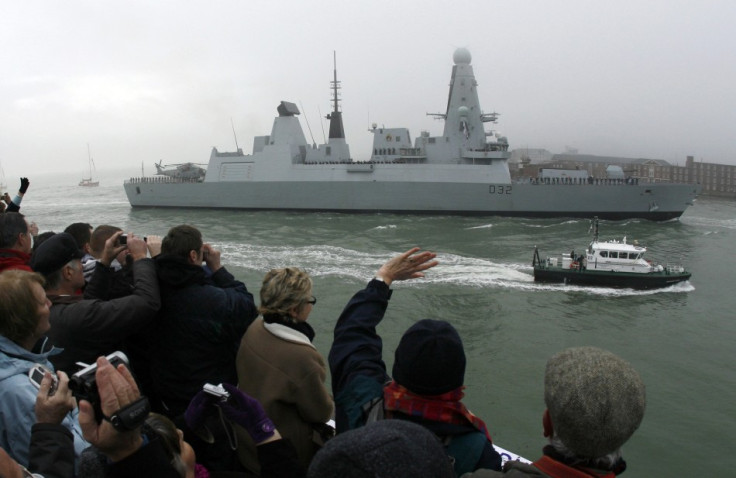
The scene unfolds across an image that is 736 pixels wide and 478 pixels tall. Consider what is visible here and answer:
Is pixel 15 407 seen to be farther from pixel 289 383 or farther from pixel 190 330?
pixel 289 383

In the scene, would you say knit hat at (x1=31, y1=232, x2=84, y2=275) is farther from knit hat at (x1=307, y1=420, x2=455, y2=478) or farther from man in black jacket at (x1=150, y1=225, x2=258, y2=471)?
knit hat at (x1=307, y1=420, x2=455, y2=478)

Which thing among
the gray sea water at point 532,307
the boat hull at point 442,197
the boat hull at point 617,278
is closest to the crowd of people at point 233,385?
the gray sea water at point 532,307

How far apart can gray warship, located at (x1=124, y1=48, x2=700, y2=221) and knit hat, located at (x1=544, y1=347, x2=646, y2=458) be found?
70.7ft

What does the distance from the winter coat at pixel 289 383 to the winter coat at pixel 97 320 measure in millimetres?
544

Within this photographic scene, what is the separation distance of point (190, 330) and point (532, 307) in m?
8.90

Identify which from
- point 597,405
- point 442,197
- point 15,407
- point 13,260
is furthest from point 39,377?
point 442,197

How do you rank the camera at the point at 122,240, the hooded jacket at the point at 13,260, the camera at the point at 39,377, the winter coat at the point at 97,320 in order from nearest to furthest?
1. the camera at the point at 39,377
2. the winter coat at the point at 97,320
3. the camera at the point at 122,240
4. the hooded jacket at the point at 13,260

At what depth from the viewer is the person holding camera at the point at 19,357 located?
150 centimetres

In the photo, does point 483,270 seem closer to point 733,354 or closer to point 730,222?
point 733,354

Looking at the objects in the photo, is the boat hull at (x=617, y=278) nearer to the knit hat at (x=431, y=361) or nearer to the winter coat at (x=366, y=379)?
the winter coat at (x=366, y=379)

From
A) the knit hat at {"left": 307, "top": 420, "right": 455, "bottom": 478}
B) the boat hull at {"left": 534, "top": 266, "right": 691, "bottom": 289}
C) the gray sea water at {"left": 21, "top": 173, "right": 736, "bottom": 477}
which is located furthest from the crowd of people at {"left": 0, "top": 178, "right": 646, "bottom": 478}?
the boat hull at {"left": 534, "top": 266, "right": 691, "bottom": 289}

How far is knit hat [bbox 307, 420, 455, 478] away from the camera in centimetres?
78

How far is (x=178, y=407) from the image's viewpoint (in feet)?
7.06

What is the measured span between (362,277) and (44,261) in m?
10.00
